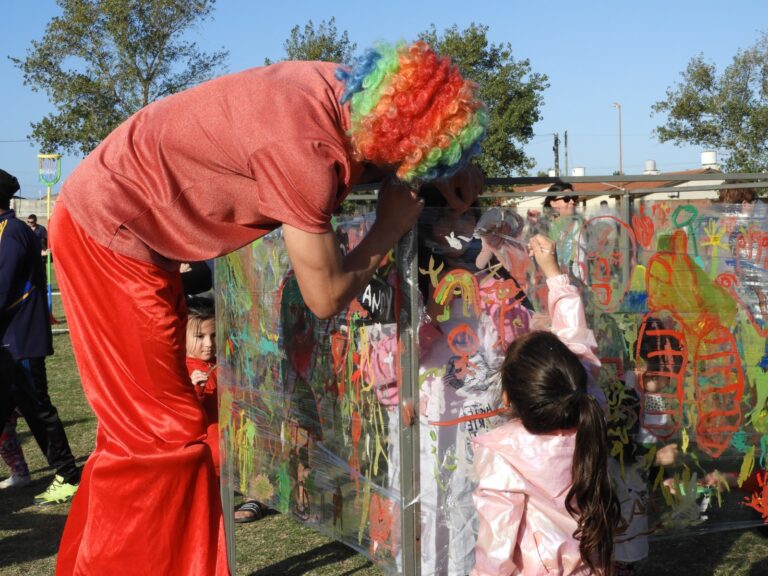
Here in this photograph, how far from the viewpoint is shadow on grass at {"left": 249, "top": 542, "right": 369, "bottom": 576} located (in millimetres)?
3395

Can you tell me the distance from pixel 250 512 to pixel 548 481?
224cm

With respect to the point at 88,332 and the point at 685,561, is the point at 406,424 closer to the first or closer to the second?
the point at 88,332

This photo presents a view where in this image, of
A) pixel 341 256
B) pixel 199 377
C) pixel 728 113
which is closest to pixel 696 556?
pixel 199 377

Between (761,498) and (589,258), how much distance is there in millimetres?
1010

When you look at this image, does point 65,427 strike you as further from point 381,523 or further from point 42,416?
point 381,523

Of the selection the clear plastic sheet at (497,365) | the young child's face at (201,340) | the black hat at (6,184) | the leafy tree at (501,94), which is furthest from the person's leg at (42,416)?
the leafy tree at (501,94)

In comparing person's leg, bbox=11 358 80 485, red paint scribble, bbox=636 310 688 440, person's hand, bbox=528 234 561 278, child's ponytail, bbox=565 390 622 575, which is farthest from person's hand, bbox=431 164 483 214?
person's leg, bbox=11 358 80 485

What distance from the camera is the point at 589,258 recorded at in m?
2.47

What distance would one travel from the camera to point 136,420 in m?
2.24

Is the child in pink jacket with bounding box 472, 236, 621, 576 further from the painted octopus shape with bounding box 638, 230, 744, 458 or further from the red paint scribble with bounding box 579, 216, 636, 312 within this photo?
the painted octopus shape with bounding box 638, 230, 744, 458

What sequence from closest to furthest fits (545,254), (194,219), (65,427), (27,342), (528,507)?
(194,219) → (528,507) → (545,254) → (27,342) → (65,427)

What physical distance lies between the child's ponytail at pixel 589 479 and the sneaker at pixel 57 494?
315 cm

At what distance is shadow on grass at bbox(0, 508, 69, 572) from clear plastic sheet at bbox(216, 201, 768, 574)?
1.40 m

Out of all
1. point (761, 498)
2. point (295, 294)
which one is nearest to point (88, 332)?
point (295, 294)
